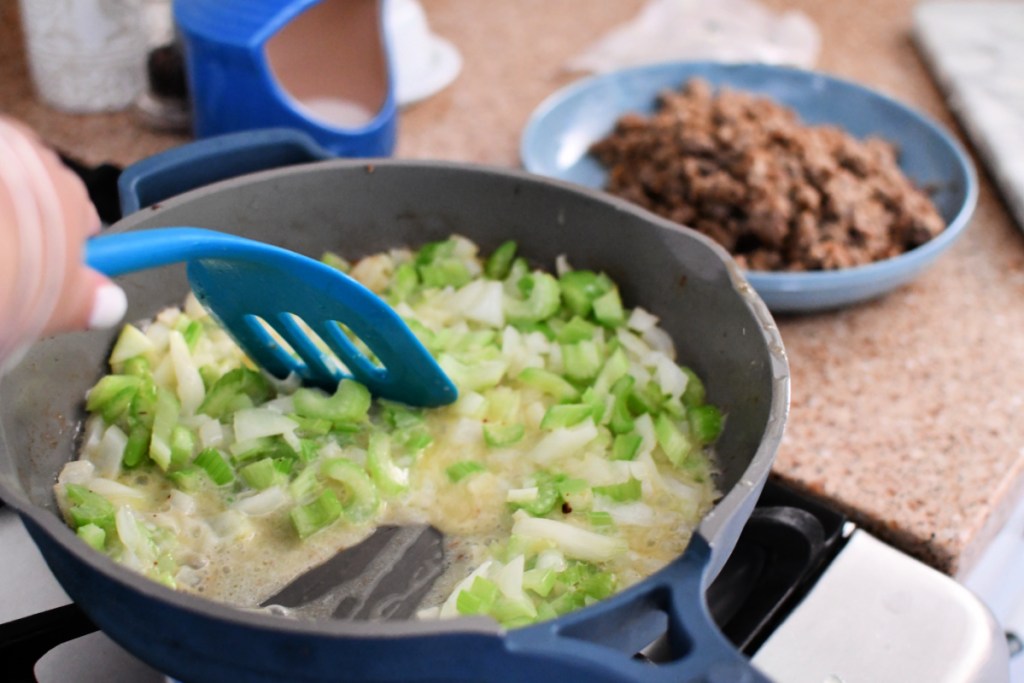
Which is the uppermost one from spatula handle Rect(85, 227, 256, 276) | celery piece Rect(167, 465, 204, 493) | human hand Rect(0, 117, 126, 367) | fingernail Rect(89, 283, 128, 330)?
human hand Rect(0, 117, 126, 367)

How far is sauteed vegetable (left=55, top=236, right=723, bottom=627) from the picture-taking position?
0.75 m

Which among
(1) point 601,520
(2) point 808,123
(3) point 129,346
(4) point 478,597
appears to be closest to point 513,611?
(4) point 478,597

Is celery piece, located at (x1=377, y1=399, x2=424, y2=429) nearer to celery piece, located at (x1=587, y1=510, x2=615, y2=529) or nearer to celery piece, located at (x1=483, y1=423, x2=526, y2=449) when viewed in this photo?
celery piece, located at (x1=483, y1=423, x2=526, y2=449)

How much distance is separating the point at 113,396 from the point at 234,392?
0.33 feet

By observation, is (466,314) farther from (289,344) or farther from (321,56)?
(321,56)

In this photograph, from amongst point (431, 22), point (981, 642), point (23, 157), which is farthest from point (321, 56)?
point (981, 642)

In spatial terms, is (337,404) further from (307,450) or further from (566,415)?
(566,415)

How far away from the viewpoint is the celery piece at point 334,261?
3.33 ft

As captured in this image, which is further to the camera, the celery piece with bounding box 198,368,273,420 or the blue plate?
the blue plate

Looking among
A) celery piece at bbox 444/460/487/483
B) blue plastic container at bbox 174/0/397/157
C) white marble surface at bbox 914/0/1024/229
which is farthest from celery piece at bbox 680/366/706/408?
white marble surface at bbox 914/0/1024/229

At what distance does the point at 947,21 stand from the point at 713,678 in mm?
1590

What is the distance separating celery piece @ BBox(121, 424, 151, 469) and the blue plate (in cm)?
59

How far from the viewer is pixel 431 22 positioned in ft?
5.68

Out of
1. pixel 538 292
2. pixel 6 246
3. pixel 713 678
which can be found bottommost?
pixel 538 292
